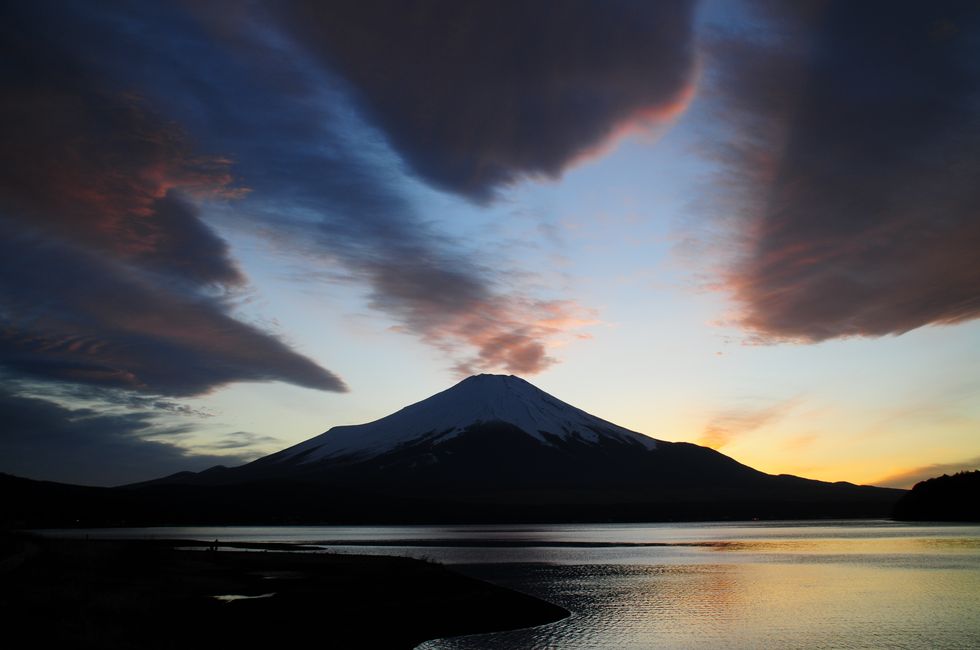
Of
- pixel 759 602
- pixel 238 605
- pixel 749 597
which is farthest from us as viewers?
pixel 749 597

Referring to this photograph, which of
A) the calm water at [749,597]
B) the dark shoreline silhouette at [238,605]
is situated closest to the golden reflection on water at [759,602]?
the calm water at [749,597]

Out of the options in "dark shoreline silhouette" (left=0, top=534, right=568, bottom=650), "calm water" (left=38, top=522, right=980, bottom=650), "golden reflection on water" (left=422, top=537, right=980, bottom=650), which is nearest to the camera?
"dark shoreline silhouette" (left=0, top=534, right=568, bottom=650)

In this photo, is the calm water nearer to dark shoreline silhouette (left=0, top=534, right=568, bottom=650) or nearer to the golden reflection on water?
the golden reflection on water

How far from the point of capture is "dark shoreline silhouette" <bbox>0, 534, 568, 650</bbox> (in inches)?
1255

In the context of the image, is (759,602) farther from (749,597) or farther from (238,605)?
(238,605)

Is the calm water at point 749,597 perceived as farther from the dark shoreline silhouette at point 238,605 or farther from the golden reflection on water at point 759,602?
the dark shoreline silhouette at point 238,605

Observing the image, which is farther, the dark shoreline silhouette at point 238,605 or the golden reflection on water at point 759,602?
the golden reflection on water at point 759,602

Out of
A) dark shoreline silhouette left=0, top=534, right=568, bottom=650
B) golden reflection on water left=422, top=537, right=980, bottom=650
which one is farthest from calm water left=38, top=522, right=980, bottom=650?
dark shoreline silhouette left=0, top=534, right=568, bottom=650

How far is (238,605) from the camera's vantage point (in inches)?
1651

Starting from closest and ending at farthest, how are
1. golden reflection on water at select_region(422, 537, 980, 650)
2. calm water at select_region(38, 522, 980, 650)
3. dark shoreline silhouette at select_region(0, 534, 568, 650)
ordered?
dark shoreline silhouette at select_region(0, 534, 568, 650) → golden reflection on water at select_region(422, 537, 980, 650) → calm water at select_region(38, 522, 980, 650)

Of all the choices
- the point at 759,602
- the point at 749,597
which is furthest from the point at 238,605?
the point at 749,597

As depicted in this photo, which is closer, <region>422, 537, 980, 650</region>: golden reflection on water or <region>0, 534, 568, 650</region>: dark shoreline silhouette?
<region>0, 534, 568, 650</region>: dark shoreline silhouette

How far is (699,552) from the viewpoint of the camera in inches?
4080

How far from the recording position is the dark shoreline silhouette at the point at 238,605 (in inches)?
1255
